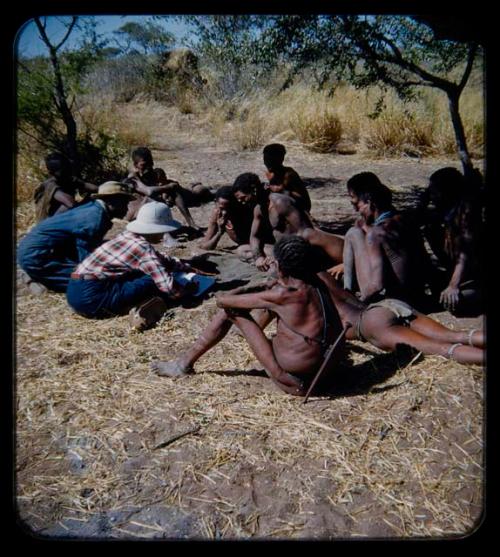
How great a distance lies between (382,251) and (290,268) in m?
1.42

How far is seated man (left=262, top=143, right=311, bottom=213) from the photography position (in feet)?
21.4

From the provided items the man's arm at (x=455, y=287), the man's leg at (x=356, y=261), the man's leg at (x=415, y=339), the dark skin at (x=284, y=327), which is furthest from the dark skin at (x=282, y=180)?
the dark skin at (x=284, y=327)

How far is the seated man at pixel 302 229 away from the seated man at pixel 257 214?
156mm

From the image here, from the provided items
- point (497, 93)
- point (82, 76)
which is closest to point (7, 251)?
point (497, 93)

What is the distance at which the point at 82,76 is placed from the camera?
33.0 ft

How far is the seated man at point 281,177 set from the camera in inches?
256

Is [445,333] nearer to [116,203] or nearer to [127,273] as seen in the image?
[127,273]

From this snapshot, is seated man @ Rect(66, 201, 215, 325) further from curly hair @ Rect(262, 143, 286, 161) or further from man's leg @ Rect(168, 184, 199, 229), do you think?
man's leg @ Rect(168, 184, 199, 229)

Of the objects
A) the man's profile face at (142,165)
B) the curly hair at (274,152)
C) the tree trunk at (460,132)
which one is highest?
the tree trunk at (460,132)

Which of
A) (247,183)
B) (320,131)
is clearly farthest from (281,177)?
(320,131)

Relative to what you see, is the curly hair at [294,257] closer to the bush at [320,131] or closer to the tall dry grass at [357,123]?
the tall dry grass at [357,123]

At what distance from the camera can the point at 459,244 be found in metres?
4.97

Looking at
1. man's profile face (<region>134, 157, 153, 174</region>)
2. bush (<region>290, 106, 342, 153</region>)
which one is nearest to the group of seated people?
man's profile face (<region>134, 157, 153, 174</region>)

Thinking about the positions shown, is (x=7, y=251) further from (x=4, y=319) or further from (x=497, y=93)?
(x=497, y=93)
